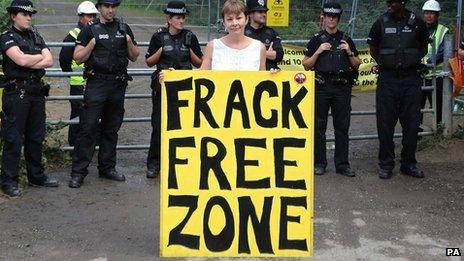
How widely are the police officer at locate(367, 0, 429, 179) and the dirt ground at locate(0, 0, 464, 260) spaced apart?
12.0 inches

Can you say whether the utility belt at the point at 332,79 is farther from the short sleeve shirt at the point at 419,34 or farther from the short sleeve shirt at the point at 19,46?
the short sleeve shirt at the point at 19,46

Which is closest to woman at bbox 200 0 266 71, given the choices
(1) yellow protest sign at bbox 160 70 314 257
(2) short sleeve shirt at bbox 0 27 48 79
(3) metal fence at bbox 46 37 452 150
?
(1) yellow protest sign at bbox 160 70 314 257

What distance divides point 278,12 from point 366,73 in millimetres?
2192

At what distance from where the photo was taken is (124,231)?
579 centimetres

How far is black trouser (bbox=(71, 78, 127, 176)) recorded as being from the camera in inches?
281

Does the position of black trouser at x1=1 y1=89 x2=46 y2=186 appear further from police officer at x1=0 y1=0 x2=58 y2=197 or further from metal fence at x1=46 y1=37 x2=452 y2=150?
metal fence at x1=46 y1=37 x2=452 y2=150

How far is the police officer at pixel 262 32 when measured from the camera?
7285 mm

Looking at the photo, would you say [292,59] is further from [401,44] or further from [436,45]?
[436,45]

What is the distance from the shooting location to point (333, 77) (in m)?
7.60

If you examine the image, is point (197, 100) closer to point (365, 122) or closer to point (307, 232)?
point (307, 232)

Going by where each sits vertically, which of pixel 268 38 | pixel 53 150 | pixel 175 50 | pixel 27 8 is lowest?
pixel 53 150

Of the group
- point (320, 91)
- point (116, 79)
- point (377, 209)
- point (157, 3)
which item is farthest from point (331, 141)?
point (157, 3)

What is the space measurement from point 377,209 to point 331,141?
97.2 inches

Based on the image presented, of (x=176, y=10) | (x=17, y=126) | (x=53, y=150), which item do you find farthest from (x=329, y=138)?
(x=17, y=126)
